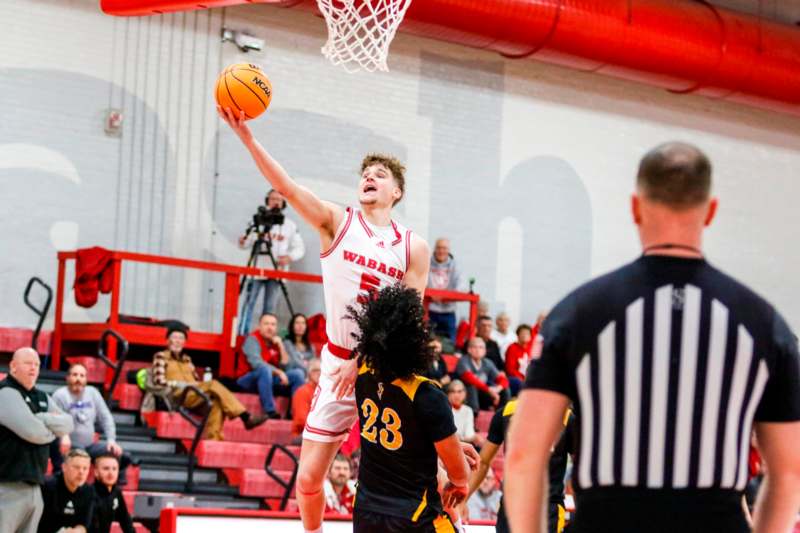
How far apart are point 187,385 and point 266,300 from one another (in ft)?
9.18

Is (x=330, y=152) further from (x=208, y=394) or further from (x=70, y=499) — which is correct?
(x=70, y=499)

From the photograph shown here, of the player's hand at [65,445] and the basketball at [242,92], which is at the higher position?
the basketball at [242,92]

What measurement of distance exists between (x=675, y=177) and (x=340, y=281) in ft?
12.2

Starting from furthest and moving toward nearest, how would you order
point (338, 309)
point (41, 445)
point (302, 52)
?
point (302, 52)
point (41, 445)
point (338, 309)

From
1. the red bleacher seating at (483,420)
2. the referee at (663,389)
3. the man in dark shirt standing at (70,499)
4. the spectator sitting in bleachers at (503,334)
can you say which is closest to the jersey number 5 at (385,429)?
the referee at (663,389)

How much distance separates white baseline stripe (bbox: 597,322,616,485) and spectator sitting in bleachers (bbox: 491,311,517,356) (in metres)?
14.9

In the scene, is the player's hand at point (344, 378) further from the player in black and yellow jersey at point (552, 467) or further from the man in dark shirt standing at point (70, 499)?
the man in dark shirt standing at point (70, 499)

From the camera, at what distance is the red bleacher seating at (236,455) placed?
1384 centimetres

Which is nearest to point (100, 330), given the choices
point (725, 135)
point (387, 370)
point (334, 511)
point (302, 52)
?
point (334, 511)

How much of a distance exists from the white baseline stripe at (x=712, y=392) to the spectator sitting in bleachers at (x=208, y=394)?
11.1m

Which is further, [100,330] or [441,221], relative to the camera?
[441,221]

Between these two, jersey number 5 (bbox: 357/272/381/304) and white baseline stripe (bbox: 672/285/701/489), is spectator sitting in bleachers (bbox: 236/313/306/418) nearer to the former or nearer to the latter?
jersey number 5 (bbox: 357/272/381/304)

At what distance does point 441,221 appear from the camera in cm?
1891

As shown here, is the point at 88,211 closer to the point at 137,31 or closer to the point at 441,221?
the point at 137,31
